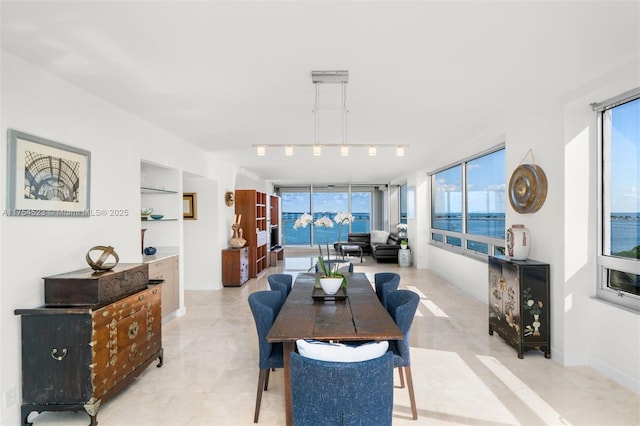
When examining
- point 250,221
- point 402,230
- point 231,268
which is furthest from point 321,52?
point 402,230

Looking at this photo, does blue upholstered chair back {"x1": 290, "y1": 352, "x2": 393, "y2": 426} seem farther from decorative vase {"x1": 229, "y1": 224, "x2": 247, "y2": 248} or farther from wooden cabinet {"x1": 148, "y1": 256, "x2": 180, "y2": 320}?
decorative vase {"x1": 229, "y1": 224, "x2": 247, "y2": 248}

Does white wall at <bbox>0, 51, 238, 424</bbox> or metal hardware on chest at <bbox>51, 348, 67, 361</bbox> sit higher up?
white wall at <bbox>0, 51, 238, 424</bbox>

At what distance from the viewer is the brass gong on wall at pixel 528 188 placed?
3592mm

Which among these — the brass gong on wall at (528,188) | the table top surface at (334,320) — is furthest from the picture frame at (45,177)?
the brass gong on wall at (528,188)

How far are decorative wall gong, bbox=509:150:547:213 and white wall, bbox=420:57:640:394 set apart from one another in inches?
2.7

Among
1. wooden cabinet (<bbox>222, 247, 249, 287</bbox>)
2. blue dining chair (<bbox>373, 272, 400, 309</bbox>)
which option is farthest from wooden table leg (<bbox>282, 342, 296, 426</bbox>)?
wooden cabinet (<bbox>222, 247, 249, 287</bbox>)

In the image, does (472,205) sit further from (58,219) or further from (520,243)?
(58,219)

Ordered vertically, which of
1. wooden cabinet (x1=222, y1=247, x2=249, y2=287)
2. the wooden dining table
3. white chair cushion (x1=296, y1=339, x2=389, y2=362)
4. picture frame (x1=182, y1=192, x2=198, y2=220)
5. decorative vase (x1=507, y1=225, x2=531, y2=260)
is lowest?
wooden cabinet (x1=222, y1=247, x2=249, y2=287)

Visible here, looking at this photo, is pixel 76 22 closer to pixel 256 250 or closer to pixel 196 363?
pixel 196 363

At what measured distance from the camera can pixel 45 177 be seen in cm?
265

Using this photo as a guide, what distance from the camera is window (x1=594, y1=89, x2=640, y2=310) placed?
9.51ft

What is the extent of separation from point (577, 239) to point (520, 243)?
516 mm

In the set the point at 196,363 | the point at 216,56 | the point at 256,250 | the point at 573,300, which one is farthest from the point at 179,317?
the point at 573,300

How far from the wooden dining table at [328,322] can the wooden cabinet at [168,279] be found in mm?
2294
